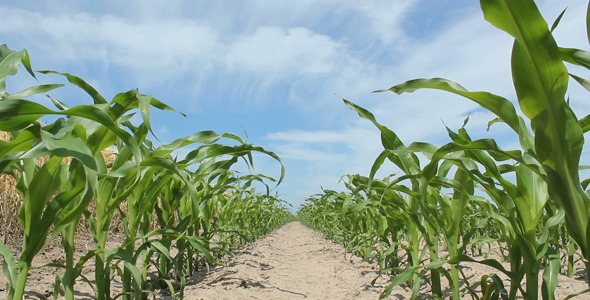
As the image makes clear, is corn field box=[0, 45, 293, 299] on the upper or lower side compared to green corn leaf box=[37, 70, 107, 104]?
lower

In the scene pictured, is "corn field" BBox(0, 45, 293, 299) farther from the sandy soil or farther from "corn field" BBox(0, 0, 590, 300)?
the sandy soil

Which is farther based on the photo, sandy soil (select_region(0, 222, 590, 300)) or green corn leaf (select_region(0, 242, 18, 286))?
sandy soil (select_region(0, 222, 590, 300))

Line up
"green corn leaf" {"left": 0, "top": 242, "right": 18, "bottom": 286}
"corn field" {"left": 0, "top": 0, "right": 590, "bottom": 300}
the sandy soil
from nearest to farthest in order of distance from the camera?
"corn field" {"left": 0, "top": 0, "right": 590, "bottom": 300}, "green corn leaf" {"left": 0, "top": 242, "right": 18, "bottom": 286}, the sandy soil

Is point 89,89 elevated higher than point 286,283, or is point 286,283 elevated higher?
point 89,89

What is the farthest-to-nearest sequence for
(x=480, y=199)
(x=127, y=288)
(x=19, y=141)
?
(x=127, y=288), (x=480, y=199), (x=19, y=141)

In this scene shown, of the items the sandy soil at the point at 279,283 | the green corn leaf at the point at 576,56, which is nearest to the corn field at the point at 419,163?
the green corn leaf at the point at 576,56

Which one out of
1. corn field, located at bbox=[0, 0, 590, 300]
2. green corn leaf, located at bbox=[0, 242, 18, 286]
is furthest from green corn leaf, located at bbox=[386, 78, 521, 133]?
green corn leaf, located at bbox=[0, 242, 18, 286]

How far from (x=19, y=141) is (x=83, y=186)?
25 cm

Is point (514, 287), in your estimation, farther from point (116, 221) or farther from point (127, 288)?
point (116, 221)

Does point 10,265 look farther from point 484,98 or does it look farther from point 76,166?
point 484,98

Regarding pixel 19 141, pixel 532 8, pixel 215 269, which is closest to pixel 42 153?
pixel 19 141

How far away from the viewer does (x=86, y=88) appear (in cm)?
160

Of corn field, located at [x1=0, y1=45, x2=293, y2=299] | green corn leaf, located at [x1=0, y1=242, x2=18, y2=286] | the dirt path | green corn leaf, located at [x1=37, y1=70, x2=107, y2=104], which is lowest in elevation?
the dirt path

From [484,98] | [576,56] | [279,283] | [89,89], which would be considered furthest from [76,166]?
[279,283]
